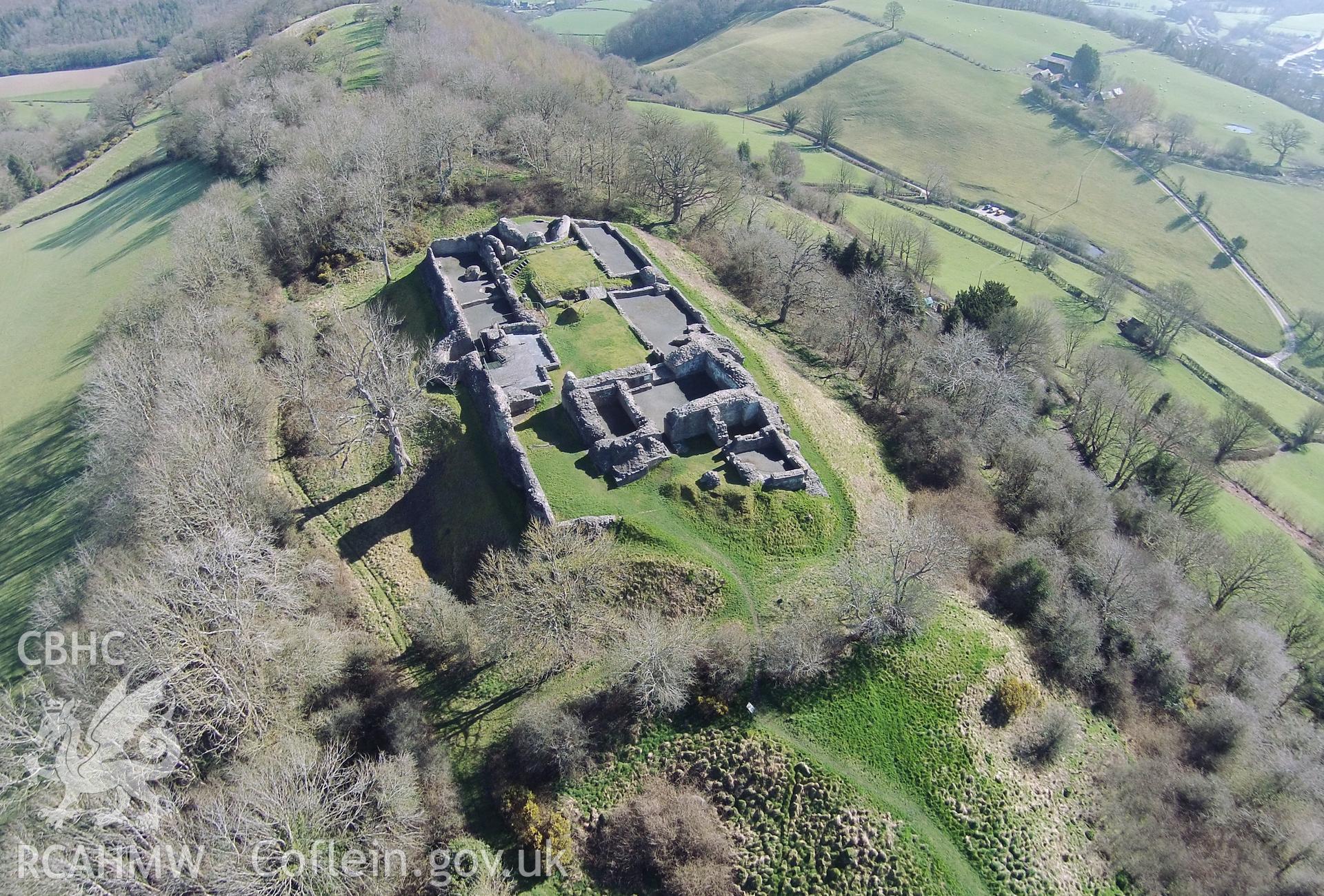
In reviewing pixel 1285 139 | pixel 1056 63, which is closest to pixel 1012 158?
pixel 1285 139

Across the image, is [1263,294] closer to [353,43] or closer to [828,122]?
[828,122]

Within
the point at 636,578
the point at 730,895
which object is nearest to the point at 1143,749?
the point at 730,895

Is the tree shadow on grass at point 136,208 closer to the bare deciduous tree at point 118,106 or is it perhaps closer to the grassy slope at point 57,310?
the grassy slope at point 57,310

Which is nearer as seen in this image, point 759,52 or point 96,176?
point 96,176

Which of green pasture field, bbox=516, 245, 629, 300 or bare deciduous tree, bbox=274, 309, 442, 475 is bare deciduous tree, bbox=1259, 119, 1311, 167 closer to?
green pasture field, bbox=516, 245, 629, 300

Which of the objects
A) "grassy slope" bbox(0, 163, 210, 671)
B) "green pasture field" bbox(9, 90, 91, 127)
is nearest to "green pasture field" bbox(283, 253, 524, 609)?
"grassy slope" bbox(0, 163, 210, 671)
